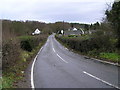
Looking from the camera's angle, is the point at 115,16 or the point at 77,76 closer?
the point at 77,76

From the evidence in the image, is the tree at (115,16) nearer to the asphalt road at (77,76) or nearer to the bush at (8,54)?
the asphalt road at (77,76)

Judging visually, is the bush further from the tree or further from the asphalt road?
the tree

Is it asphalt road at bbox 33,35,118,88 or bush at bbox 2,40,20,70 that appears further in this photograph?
bush at bbox 2,40,20,70

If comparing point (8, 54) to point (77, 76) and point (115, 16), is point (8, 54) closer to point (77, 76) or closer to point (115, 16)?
point (77, 76)

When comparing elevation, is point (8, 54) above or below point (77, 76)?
above

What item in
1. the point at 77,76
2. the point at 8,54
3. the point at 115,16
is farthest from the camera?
the point at 115,16

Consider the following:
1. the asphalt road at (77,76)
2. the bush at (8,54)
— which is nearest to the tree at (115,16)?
the asphalt road at (77,76)

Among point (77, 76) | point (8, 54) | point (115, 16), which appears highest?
point (115, 16)

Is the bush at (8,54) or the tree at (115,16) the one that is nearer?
the bush at (8,54)

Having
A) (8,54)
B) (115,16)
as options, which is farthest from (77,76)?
(115,16)

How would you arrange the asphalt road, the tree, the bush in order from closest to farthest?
1. the asphalt road
2. the bush
3. the tree

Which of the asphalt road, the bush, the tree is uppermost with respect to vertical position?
the tree

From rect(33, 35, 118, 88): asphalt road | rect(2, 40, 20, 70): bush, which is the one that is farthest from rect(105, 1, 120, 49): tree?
rect(2, 40, 20, 70): bush

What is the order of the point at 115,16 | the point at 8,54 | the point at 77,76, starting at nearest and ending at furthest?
the point at 77,76 → the point at 8,54 → the point at 115,16
